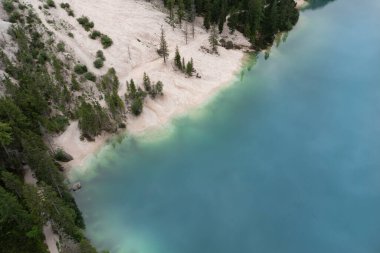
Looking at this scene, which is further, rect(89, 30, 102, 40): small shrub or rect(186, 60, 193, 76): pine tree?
rect(89, 30, 102, 40): small shrub

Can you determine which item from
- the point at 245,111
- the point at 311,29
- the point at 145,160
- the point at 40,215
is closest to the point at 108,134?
the point at 145,160


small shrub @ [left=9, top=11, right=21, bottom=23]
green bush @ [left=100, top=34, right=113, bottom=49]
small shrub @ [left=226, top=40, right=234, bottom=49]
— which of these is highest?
small shrub @ [left=9, top=11, right=21, bottom=23]

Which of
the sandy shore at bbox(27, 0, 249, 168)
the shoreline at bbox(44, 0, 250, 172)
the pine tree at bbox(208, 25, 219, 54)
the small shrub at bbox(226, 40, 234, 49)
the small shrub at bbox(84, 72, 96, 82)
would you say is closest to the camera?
the shoreline at bbox(44, 0, 250, 172)

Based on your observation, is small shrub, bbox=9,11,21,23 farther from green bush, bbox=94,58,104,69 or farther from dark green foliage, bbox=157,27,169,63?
dark green foliage, bbox=157,27,169,63

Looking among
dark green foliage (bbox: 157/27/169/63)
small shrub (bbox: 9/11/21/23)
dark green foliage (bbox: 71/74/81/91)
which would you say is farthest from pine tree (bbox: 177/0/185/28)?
small shrub (bbox: 9/11/21/23)

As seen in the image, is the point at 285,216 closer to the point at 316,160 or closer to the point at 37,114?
the point at 316,160

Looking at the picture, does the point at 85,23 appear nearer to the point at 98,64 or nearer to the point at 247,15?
the point at 98,64
